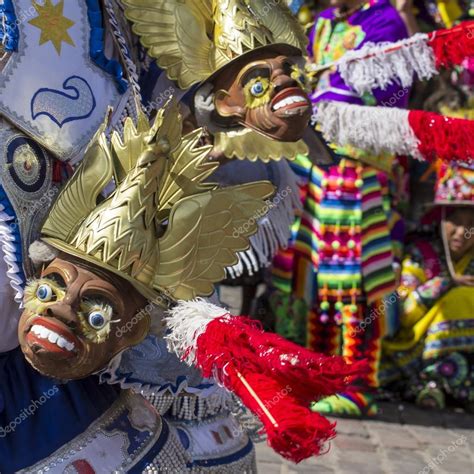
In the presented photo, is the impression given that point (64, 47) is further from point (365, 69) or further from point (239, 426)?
point (365, 69)

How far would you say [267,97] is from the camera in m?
1.95

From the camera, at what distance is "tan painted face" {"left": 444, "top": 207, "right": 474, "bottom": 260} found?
15.2 feet

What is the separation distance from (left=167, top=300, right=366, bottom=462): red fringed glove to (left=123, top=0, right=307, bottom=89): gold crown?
2.21 feet

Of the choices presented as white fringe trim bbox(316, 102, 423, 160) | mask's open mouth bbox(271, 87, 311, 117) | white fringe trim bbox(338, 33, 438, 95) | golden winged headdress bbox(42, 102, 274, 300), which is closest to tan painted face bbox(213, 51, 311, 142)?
mask's open mouth bbox(271, 87, 311, 117)

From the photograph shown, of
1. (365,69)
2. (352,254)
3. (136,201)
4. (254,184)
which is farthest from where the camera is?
(352,254)

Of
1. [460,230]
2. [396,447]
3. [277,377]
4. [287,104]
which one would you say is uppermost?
[287,104]

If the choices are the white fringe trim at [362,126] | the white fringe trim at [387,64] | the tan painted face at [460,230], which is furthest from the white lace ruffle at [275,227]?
the tan painted face at [460,230]

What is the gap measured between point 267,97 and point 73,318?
0.63 metres

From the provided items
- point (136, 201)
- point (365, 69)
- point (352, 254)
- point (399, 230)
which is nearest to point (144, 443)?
point (136, 201)

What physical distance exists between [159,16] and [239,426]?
978 millimetres

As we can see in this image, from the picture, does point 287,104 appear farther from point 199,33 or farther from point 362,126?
point 362,126

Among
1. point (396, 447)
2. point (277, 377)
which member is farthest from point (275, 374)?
point (396, 447)

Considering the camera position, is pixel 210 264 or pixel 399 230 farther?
pixel 399 230

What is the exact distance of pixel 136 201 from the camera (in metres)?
1.62
